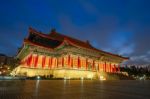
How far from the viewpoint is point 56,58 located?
106ft

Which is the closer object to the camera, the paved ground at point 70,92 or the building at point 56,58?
the paved ground at point 70,92

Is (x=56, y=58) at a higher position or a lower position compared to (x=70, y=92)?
higher

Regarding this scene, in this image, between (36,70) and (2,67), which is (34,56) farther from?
(2,67)

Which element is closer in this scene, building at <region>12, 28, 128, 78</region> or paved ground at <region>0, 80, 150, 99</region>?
paved ground at <region>0, 80, 150, 99</region>

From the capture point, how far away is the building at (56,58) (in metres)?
28.7

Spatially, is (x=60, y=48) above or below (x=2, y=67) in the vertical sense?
above

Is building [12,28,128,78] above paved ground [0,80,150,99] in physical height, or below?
above

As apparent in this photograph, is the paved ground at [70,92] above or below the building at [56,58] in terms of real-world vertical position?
below

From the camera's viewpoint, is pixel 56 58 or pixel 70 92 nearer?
pixel 70 92

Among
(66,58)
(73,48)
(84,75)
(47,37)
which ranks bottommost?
(84,75)

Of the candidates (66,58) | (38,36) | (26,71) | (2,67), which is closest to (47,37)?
(38,36)

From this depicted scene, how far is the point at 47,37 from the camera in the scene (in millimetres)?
32156

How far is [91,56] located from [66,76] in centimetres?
954

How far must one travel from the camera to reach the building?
1131 inches
